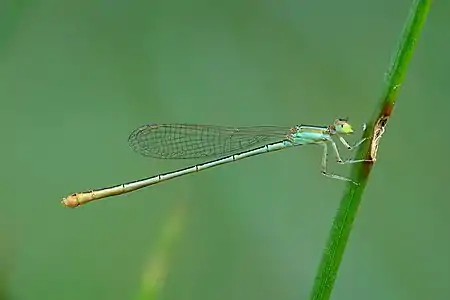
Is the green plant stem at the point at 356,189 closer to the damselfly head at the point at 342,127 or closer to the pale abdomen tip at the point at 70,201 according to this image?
the damselfly head at the point at 342,127

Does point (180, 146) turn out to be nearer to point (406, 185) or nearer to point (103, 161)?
point (103, 161)

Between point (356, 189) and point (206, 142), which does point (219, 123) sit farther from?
point (356, 189)

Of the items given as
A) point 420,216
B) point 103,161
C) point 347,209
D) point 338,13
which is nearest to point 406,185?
point 420,216

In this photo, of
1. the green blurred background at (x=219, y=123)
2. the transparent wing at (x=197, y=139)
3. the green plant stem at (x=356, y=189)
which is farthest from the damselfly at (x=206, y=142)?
the green plant stem at (x=356, y=189)

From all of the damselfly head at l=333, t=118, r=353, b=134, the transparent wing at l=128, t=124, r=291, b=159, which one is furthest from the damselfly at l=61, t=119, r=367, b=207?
the damselfly head at l=333, t=118, r=353, b=134

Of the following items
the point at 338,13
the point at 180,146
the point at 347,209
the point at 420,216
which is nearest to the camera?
the point at 347,209

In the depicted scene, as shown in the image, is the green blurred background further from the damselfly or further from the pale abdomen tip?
the pale abdomen tip
